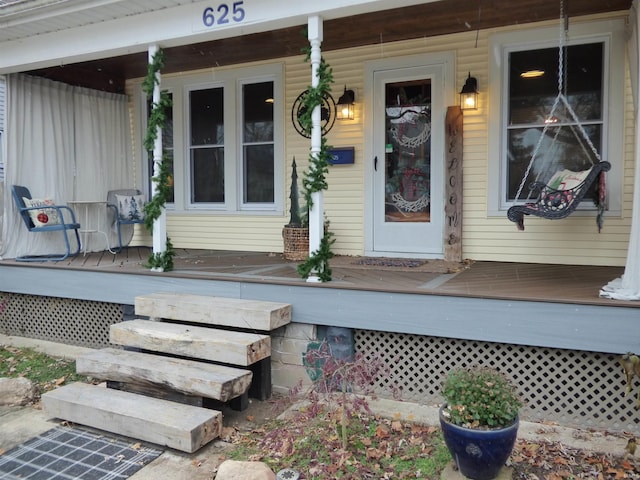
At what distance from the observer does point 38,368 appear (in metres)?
4.25

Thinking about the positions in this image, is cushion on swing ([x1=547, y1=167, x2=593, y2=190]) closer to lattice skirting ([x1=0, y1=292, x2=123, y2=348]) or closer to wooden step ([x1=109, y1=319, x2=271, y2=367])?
wooden step ([x1=109, y1=319, x2=271, y2=367])

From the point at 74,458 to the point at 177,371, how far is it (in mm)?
696

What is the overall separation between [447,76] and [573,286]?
8.48 feet

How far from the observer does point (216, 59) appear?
235 inches

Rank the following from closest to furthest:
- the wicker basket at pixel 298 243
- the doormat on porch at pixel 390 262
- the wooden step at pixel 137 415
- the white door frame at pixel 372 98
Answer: the wooden step at pixel 137 415, the doormat on porch at pixel 390 262, the white door frame at pixel 372 98, the wicker basket at pixel 298 243

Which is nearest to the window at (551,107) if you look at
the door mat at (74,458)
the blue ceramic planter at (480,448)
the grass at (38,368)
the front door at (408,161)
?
the front door at (408,161)

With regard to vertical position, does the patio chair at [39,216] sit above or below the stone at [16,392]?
above

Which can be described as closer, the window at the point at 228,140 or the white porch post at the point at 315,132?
the white porch post at the point at 315,132

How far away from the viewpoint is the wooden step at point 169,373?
2.99 metres

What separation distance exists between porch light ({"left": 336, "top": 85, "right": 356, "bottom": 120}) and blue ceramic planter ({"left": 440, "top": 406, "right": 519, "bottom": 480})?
3.88 metres

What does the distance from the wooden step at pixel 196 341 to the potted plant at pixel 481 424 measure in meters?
1.35

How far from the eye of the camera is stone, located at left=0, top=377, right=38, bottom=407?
11.5ft

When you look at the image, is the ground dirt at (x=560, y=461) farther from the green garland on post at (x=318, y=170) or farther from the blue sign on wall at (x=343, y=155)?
the blue sign on wall at (x=343, y=155)

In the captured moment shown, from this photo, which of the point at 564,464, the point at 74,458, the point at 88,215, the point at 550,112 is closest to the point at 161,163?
the point at 88,215
